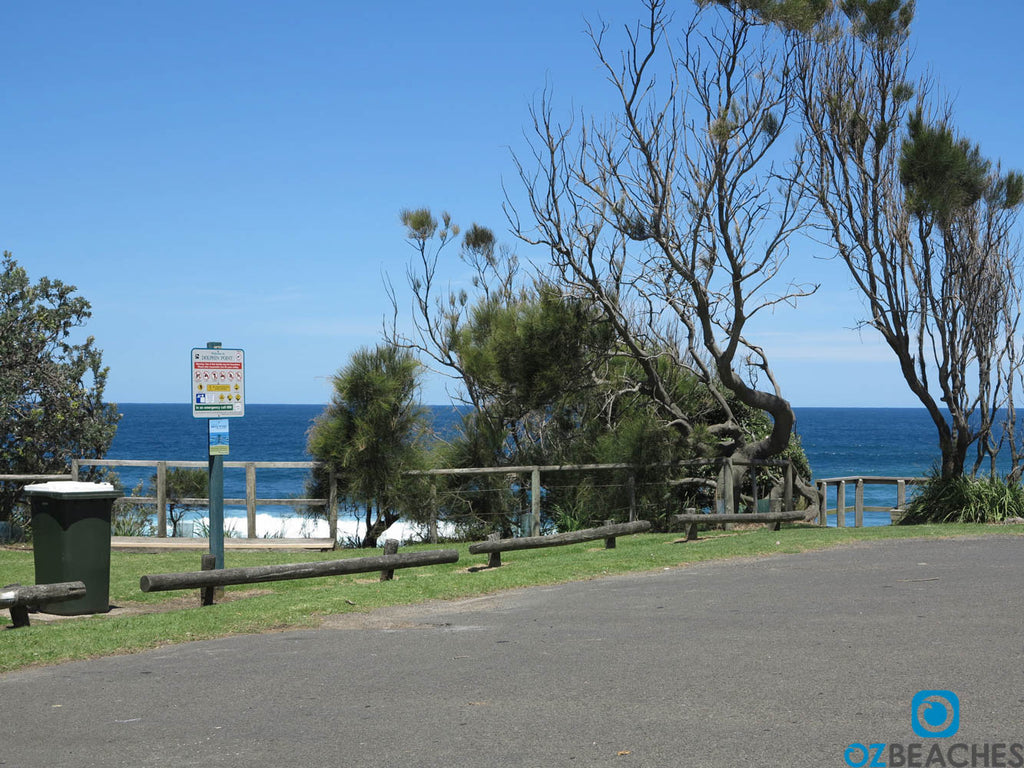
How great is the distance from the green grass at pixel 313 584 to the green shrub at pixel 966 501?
4.34 feet

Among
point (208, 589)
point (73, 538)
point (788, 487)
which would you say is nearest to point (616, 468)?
point (788, 487)

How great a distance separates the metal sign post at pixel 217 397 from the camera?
1112 cm

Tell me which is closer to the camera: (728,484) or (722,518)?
(722,518)

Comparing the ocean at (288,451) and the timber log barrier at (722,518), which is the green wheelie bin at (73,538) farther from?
the ocean at (288,451)

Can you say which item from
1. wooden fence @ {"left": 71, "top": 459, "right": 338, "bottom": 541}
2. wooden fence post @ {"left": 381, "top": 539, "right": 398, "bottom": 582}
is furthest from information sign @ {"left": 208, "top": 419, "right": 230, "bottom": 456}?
wooden fence @ {"left": 71, "top": 459, "right": 338, "bottom": 541}

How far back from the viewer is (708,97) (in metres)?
18.5

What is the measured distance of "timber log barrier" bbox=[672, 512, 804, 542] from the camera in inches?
603

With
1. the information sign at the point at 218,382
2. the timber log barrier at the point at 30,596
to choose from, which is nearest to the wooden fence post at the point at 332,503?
the information sign at the point at 218,382

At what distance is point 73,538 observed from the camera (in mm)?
10039

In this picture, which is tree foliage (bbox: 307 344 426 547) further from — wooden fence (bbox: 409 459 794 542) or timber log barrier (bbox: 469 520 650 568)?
timber log barrier (bbox: 469 520 650 568)

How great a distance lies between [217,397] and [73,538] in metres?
2.13

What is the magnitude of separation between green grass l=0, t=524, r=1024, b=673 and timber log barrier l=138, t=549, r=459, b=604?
0.20m

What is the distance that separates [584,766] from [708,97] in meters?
15.6

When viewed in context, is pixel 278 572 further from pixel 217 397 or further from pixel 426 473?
pixel 426 473
